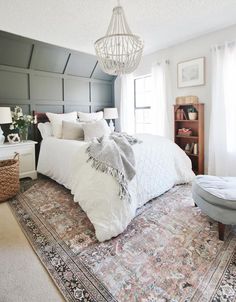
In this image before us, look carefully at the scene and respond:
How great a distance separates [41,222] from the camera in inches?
81.7

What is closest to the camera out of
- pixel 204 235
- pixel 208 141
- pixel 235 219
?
pixel 235 219

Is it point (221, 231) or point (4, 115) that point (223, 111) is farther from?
point (4, 115)

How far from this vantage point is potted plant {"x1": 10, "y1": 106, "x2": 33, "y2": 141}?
3303 millimetres

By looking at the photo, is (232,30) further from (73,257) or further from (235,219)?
(73,257)

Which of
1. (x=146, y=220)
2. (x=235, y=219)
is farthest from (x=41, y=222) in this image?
(x=235, y=219)

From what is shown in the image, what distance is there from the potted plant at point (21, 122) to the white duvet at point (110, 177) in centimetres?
41

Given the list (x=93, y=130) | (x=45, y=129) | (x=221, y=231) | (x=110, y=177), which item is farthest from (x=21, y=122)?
(x=221, y=231)

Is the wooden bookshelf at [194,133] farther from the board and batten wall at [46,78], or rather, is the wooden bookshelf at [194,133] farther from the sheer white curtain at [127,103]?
the board and batten wall at [46,78]

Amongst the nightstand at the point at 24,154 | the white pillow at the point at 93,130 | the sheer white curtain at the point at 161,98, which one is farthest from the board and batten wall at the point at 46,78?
the sheer white curtain at the point at 161,98

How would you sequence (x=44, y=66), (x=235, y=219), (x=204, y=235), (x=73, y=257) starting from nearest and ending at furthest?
(x=73, y=257), (x=235, y=219), (x=204, y=235), (x=44, y=66)

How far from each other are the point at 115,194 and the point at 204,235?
2.91 ft

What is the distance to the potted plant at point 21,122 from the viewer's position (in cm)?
330

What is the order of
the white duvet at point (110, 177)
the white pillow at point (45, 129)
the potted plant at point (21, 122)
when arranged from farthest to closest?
the white pillow at point (45, 129) → the potted plant at point (21, 122) → the white duvet at point (110, 177)

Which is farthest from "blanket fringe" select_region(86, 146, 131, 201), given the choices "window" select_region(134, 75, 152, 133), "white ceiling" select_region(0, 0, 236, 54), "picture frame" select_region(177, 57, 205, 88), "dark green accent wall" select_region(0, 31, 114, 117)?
"window" select_region(134, 75, 152, 133)
